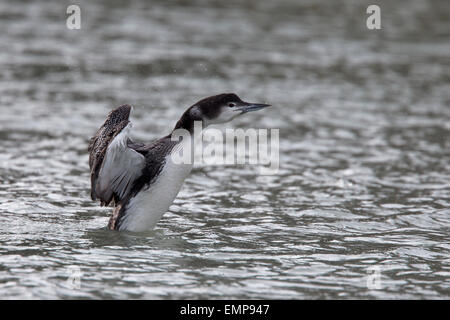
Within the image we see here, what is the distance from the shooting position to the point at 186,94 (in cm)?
1662

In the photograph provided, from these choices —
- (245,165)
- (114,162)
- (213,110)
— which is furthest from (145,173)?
(245,165)

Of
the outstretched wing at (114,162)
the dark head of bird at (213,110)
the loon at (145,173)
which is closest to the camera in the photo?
the outstretched wing at (114,162)

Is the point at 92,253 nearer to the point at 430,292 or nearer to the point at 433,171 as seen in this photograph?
the point at 430,292

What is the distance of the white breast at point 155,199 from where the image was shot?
9.06 m

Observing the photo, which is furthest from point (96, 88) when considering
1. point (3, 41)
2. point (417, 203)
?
point (417, 203)

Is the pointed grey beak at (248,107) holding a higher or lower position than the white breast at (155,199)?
higher

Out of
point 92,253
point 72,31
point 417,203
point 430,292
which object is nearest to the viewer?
point 430,292

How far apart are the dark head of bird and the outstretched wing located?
0.66m

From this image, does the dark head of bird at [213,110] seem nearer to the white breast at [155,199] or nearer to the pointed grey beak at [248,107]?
the pointed grey beak at [248,107]

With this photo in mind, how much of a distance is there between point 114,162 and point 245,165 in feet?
14.6

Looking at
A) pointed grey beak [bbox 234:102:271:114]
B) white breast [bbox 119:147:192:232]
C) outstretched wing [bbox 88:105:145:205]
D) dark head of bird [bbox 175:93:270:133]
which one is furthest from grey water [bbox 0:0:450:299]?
pointed grey beak [bbox 234:102:271:114]

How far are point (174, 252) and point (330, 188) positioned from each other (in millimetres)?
3478

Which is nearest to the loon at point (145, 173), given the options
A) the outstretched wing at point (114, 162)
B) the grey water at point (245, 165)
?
the outstretched wing at point (114, 162)
